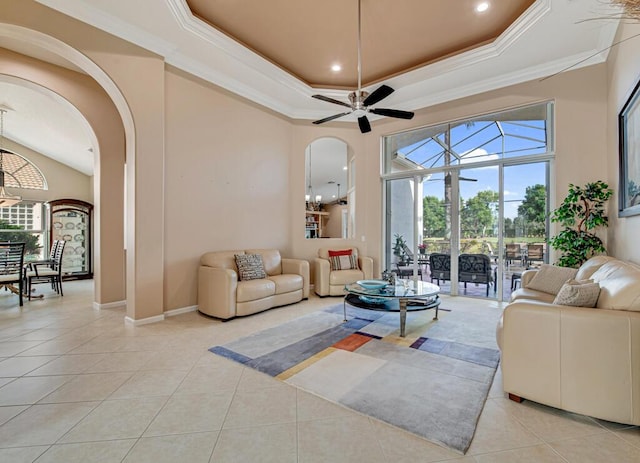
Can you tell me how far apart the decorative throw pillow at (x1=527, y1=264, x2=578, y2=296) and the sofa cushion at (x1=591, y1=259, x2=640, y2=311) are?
111 centimetres

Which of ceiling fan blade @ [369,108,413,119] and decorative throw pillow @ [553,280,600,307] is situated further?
ceiling fan blade @ [369,108,413,119]

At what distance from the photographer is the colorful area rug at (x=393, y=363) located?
1.99 m

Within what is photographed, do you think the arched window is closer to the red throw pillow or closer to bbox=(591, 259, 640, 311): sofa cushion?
the red throw pillow

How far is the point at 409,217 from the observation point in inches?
239

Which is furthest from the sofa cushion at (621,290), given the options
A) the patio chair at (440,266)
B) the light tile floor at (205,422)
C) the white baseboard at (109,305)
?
the white baseboard at (109,305)

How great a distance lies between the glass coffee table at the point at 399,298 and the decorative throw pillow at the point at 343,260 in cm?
156

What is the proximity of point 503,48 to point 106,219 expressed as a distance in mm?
6333

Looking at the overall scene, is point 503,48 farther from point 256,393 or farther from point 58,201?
point 58,201

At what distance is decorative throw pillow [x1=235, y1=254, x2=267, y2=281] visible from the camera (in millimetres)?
4449

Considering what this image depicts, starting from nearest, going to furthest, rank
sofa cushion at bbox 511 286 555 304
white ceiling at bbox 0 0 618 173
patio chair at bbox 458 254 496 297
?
sofa cushion at bbox 511 286 555 304 → white ceiling at bbox 0 0 618 173 → patio chair at bbox 458 254 496 297

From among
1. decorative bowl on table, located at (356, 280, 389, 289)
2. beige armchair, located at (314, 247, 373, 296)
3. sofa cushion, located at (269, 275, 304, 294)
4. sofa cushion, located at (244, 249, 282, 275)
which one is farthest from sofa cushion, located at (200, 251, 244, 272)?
decorative bowl on table, located at (356, 280, 389, 289)

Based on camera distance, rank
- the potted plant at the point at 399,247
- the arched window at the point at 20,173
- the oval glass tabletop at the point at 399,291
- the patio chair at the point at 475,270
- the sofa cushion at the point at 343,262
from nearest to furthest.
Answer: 1. the oval glass tabletop at the point at 399,291
2. the patio chair at the point at 475,270
3. the sofa cushion at the point at 343,262
4. the potted plant at the point at 399,247
5. the arched window at the point at 20,173

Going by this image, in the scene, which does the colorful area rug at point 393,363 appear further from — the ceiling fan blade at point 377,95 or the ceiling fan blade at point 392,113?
the ceiling fan blade at point 377,95

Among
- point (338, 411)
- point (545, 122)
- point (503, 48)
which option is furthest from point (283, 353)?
point (545, 122)
